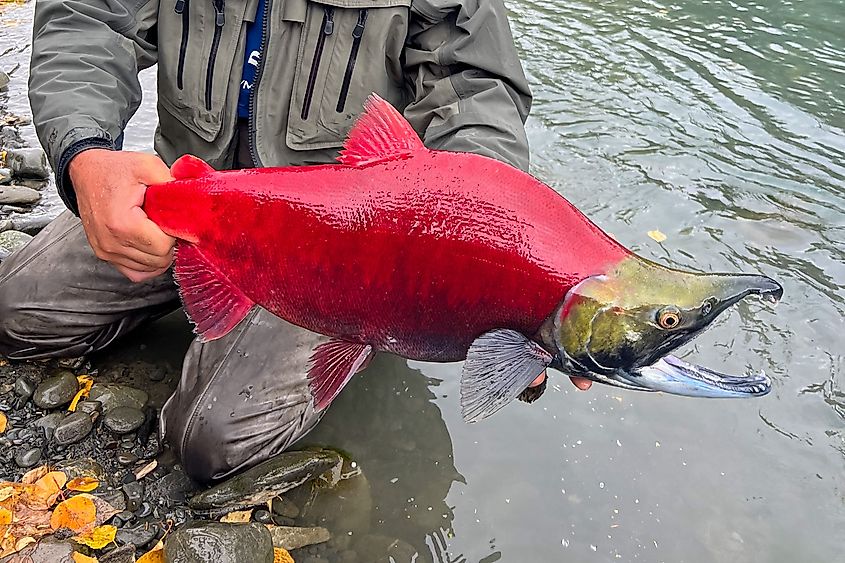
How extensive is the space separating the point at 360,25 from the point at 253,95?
503 millimetres

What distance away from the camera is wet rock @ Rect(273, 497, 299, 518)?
2.87 meters

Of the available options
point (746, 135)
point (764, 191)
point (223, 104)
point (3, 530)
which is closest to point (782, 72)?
point (746, 135)

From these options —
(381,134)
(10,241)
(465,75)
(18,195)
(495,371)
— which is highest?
(381,134)

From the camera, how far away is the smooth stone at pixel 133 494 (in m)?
2.80

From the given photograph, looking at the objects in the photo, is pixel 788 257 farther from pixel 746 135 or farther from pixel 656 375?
pixel 656 375

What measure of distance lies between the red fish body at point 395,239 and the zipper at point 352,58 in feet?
3.52

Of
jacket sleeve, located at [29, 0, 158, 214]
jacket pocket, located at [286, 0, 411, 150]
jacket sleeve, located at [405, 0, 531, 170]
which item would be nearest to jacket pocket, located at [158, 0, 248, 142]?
jacket sleeve, located at [29, 0, 158, 214]

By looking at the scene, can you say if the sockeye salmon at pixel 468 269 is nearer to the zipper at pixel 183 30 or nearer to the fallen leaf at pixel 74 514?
the zipper at pixel 183 30

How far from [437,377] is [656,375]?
1.79m

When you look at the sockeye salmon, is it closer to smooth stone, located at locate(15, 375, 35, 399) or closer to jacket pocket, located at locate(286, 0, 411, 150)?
jacket pocket, located at locate(286, 0, 411, 150)

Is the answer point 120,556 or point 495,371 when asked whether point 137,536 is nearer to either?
point 120,556

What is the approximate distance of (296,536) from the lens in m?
2.77

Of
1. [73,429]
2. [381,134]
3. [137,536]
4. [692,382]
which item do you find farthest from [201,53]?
[692,382]

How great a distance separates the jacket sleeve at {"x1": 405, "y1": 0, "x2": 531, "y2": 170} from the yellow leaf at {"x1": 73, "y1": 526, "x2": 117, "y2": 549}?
1767 mm
